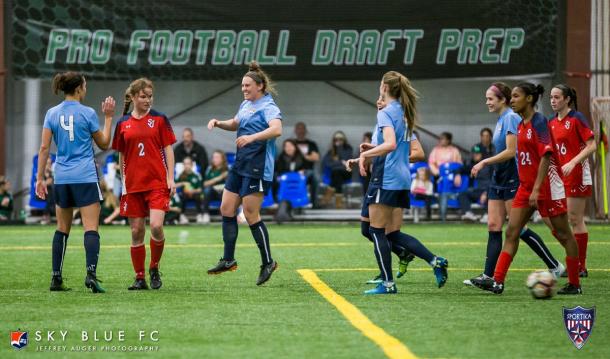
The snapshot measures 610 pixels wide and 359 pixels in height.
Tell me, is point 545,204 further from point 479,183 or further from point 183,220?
point 183,220

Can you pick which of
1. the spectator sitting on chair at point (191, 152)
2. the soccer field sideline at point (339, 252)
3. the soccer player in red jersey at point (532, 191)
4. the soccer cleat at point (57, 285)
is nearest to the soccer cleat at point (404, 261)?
the soccer field sideline at point (339, 252)

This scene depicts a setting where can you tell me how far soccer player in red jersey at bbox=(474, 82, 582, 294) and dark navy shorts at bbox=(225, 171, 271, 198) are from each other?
237 centimetres

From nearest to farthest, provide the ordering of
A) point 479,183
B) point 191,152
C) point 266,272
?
point 266,272 → point 479,183 → point 191,152

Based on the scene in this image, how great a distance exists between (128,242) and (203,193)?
541cm

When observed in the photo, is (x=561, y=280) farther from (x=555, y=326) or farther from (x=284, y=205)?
(x=284, y=205)

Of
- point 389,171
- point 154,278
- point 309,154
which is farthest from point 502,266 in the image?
point 309,154

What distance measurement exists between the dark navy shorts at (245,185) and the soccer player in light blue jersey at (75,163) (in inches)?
55.1

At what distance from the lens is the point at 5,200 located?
2203 centimetres

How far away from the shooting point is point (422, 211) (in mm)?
23797

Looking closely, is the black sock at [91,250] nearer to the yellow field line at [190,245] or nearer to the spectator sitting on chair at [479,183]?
the yellow field line at [190,245]

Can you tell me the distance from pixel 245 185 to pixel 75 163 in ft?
5.55

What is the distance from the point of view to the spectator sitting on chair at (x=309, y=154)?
22469mm

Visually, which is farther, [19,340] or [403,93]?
[403,93]

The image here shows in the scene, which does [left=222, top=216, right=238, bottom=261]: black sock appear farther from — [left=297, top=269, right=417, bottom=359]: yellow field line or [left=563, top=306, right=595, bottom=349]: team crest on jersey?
[left=563, top=306, right=595, bottom=349]: team crest on jersey
